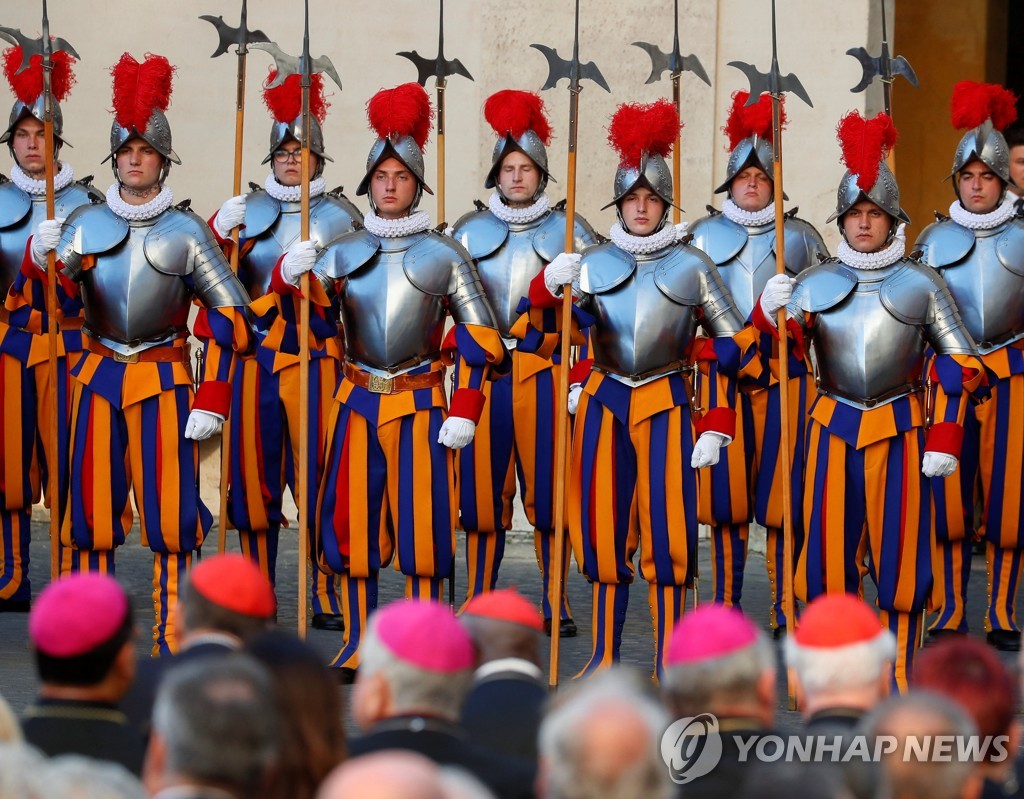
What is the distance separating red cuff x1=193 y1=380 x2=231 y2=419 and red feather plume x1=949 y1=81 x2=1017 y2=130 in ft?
10.2

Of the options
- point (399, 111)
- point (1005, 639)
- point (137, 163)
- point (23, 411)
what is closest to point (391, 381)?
point (399, 111)

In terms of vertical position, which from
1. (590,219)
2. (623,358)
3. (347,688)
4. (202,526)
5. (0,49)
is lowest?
(347,688)

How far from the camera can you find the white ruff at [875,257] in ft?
22.3

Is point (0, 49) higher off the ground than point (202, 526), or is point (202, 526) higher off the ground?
point (0, 49)

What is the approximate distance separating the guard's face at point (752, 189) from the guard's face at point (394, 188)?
6.27 feet

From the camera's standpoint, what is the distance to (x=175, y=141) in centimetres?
1084

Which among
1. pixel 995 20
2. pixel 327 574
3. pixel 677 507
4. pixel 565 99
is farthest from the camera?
pixel 995 20

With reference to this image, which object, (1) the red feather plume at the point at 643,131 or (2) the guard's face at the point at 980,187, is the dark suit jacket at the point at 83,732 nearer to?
(1) the red feather plume at the point at 643,131

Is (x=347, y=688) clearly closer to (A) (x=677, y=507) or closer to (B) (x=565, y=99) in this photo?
(A) (x=677, y=507)

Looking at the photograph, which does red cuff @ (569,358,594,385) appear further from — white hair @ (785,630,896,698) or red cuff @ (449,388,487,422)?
white hair @ (785,630,896,698)

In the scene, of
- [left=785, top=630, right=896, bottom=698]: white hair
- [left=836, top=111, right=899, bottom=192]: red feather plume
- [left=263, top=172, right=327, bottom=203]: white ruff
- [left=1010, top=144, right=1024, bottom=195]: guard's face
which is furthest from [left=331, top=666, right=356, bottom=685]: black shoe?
[left=1010, top=144, right=1024, bottom=195]: guard's face

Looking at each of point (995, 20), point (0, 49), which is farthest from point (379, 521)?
point (995, 20)

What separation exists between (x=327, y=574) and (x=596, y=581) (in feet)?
5.27

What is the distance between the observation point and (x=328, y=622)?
8086 mm
